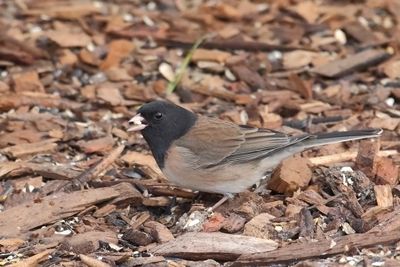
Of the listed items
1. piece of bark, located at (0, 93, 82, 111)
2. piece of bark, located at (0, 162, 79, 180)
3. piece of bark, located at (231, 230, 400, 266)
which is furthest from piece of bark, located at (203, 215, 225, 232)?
piece of bark, located at (0, 93, 82, 111)

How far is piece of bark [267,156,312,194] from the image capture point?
5.64 metres

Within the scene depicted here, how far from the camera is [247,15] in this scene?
8.59 metres

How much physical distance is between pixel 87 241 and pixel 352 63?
3.36m

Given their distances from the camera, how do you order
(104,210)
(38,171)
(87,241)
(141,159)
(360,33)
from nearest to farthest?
(87,241) < (104,210) < (38,171) < (141,159) < (360,33)

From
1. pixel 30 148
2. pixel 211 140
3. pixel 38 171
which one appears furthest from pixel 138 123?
pixel 30 148

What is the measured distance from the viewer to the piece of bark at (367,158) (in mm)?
5781

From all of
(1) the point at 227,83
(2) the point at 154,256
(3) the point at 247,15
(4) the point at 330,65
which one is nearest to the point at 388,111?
(4) the point at 330,65

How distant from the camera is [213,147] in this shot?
224 inches

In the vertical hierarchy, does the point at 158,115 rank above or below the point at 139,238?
above

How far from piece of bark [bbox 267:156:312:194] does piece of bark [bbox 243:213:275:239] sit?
1.53 feet

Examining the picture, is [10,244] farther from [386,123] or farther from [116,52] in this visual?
[116,52]

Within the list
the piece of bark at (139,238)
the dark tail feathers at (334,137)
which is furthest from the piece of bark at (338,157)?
the piece of bark at (139,238)

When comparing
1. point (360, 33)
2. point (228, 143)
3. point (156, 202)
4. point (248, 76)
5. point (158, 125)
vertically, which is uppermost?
point (158, 125)

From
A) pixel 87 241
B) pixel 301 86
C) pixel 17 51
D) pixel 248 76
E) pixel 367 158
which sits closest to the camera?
pixel 87 241
